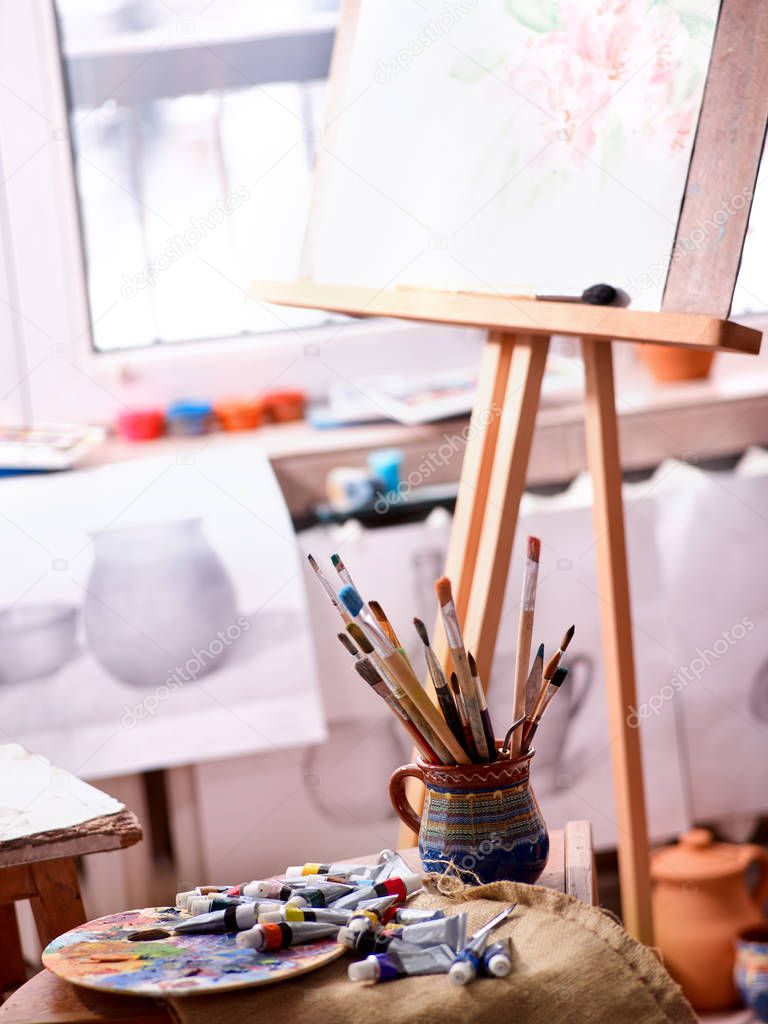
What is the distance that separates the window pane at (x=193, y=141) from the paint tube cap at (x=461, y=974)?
1501 millimetres

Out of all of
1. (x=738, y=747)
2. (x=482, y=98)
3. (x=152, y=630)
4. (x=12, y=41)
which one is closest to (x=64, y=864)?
(x=152, y=630)

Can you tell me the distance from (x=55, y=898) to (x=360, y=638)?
38 centimetres

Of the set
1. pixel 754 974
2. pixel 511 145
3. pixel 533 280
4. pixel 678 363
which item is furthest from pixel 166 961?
pixel 678 363

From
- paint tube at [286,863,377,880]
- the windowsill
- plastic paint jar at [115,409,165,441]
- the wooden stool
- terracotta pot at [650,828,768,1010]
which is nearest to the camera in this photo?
paint tube at [286,863,377,880]

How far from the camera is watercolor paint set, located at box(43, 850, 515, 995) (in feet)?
2.64

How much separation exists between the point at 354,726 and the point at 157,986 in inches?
44.2

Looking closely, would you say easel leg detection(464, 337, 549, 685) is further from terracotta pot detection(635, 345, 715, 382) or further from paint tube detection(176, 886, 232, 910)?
terracotta pot detection(635, 345, 715, 382)

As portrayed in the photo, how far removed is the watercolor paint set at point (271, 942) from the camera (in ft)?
2.64

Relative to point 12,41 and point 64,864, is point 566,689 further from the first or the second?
point 12,41

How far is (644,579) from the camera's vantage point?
1903mm

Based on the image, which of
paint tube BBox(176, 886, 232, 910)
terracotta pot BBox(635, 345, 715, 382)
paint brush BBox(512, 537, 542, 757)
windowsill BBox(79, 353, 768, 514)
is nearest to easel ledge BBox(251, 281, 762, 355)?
paint brush BBox(512, 537, 542, 757)

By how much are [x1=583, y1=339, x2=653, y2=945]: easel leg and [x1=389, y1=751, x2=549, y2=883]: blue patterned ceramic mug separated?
0.39 m

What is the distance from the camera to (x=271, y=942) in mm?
844

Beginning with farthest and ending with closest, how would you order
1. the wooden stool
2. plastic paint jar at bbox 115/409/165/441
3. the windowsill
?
plastic paint jar at bbox 115/409/165/441 < the windowsill < the wooden stool
